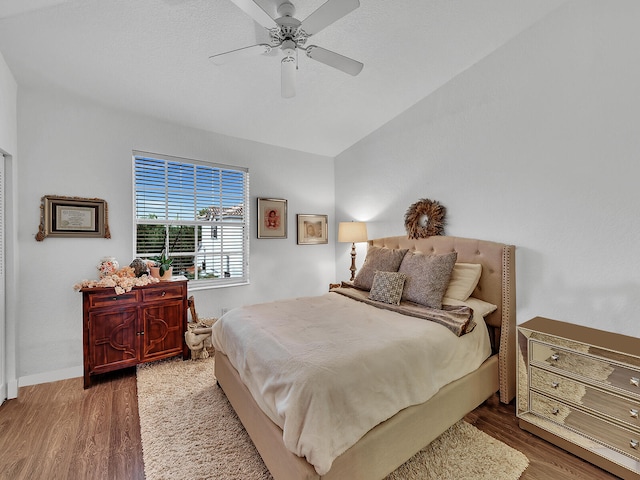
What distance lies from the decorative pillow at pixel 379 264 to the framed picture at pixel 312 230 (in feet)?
4.42

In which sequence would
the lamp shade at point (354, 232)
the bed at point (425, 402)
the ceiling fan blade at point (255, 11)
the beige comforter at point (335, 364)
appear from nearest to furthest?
the beige comforter at point (335, 364)
the bed at point (425, 402)
the ceiling fan blade at point (255, 11)
the lamp shade at point (354, 232)

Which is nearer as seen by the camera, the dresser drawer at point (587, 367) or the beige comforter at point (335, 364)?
the beige comforter at point (335, 364)

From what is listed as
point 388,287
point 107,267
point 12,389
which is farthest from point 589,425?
point 12,389

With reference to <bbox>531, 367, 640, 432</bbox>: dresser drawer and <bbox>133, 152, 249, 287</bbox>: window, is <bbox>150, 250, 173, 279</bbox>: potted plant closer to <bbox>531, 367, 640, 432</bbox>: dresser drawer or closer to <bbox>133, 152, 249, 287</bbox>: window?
<bbox>133, 152, 249, 287</bbox>: window

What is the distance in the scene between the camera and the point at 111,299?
2.61 metres

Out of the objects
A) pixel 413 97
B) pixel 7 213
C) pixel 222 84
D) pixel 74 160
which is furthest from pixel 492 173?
pixel 7 213

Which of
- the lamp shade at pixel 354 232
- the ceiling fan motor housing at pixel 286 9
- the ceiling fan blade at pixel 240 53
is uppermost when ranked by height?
the ceiling fan motor housing at pixel 286 9

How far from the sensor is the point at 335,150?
4348mm

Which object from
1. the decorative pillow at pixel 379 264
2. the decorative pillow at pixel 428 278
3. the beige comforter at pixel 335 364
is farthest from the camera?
the decorative pillow at pixel 379 264

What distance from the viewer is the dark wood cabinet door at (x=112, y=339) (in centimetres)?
254

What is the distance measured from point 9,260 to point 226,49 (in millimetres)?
2476

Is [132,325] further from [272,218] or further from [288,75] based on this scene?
[288,75]

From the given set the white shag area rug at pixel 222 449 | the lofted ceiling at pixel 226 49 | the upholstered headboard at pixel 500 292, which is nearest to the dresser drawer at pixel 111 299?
the white shag area rug at pixel 222 449

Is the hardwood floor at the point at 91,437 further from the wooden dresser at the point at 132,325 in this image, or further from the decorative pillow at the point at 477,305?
the decorative pillow at the point at 477,305
